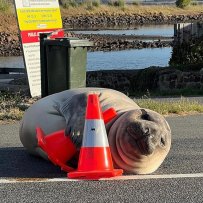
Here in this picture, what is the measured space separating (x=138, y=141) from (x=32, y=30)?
9.02 meters

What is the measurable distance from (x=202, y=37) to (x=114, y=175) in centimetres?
1415

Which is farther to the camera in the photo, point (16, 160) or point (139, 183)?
point (16, 160)

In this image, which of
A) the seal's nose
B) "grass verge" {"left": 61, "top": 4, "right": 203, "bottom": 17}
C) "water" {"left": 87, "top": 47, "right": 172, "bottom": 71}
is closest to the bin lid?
the seal's nose

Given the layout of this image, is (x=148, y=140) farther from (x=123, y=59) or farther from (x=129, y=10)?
(x=129, y=10)

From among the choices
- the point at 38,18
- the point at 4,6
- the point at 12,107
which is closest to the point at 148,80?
the point at 38,18

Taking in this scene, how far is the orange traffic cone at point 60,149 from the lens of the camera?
6.38m

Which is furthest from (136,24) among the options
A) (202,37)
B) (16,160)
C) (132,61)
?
(16,160)

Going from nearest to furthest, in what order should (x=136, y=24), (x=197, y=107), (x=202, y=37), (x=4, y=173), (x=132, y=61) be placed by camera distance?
1. (x=4, y=173)
2. (x=197, y=107)
3. (x=202, y=37)
4. (x=132, y=61)
5. (x=136, y=24)

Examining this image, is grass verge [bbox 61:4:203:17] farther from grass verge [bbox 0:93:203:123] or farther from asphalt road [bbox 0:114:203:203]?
asphalt road [bbox 0:114:203:203]

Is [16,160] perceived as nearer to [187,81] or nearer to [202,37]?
[187,81]

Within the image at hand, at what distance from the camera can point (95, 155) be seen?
605 cm

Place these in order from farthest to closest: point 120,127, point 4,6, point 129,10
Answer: point 129,10
point 4,6
point 120,127

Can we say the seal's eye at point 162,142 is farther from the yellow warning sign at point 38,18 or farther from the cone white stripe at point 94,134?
the yellow warning sign at point 38,18

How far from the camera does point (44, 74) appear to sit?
1216 centimetres
